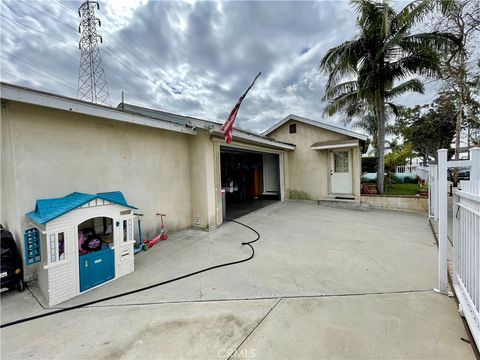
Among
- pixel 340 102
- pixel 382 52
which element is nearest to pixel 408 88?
pixel 340 102

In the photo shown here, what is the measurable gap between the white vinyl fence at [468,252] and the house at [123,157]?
4821 mm

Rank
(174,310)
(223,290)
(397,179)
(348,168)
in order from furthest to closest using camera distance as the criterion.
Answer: (397,179)
(348,168)
(223,290)
(174,310)

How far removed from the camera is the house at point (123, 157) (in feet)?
10.7

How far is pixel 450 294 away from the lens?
8.97ft

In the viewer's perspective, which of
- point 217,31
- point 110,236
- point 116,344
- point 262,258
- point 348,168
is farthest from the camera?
point 348,168

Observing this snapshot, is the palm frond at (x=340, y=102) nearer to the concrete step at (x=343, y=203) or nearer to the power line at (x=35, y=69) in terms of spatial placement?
the concrete step at (x=343, y=203)

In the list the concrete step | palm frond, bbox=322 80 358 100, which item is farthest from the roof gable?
the concrete step

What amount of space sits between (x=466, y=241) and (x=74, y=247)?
4990 millimetres

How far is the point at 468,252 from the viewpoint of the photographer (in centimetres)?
214

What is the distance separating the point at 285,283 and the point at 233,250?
1637 mm

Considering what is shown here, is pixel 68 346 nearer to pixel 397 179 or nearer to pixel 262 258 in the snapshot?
pixel 262 258

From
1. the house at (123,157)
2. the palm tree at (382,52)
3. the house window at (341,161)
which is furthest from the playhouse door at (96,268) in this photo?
the palm tree at (382,52)

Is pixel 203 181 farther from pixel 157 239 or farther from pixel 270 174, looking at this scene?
pixel 270 174

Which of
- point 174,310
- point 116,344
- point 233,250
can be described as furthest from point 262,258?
point 116,344
